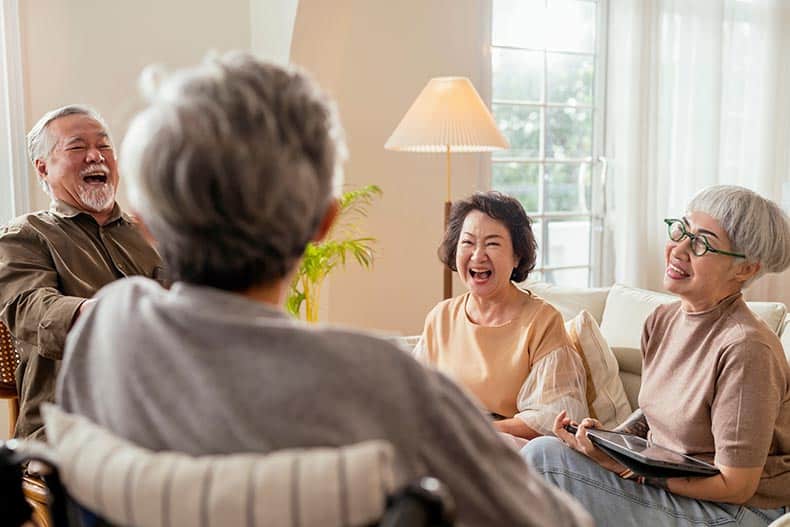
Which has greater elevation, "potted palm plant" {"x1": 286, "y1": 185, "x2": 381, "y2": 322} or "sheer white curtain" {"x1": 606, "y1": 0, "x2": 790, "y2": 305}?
"sheer white curtain" {"x1": 606, "y1": 0, "x2": 790, "y2": 305}

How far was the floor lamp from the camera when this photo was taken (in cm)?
343

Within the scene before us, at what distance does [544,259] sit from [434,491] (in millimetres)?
4082

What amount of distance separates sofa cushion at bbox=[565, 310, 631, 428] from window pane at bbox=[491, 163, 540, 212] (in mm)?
1889

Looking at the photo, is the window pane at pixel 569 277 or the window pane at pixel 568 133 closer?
the window pane at pixel 568 133

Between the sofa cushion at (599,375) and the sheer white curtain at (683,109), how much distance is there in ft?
7.06

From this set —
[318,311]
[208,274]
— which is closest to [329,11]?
[318,311]

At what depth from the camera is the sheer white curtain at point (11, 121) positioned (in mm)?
3168

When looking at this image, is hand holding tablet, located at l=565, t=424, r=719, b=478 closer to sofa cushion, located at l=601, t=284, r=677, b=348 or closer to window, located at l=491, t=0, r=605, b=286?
sofa cushion, located at l=601, t=284, r=677, b=348

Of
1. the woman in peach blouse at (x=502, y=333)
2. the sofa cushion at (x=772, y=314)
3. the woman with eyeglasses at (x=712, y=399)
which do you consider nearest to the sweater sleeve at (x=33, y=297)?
the woman in peach blouse at (x=502, y=333)

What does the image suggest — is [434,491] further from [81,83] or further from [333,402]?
[81,83]

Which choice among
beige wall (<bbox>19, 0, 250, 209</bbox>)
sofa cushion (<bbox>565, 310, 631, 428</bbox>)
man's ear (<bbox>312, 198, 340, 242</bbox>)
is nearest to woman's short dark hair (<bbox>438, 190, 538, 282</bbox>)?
sofa cushion (<bbox>565, 310, 631, 428</bbox>)

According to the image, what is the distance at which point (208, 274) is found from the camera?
0.90m

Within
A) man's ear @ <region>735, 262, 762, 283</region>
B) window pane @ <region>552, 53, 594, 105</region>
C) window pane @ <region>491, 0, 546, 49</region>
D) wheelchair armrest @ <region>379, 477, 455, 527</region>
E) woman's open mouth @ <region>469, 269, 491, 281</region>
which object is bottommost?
woman's open mouth @ <region>469, 269, 491, 281</region>

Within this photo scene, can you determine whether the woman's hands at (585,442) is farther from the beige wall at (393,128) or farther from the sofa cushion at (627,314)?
the beige wall at (393,128)
